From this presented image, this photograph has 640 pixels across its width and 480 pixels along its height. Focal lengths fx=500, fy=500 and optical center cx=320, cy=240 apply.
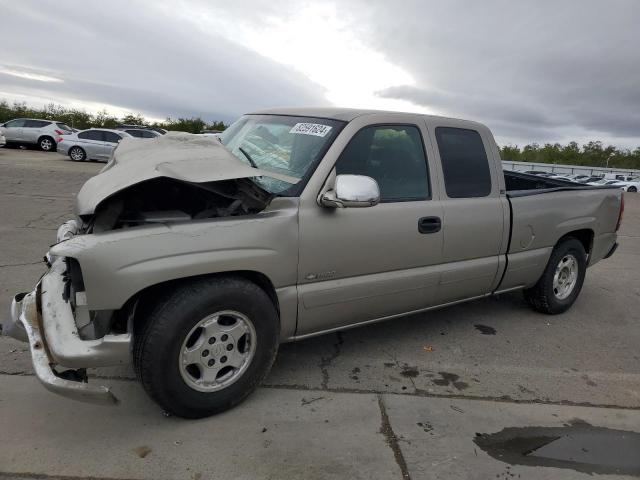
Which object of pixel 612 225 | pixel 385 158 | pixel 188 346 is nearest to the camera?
pixel 188 346

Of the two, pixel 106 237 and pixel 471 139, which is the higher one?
pixel 471 139

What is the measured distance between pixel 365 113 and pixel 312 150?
528mm

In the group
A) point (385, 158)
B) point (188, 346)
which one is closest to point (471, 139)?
point (385, 158)

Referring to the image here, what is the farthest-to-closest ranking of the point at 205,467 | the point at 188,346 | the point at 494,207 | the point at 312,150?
the point at 494,207 → the point at 312,150 → the point at 188,346 → the point at 205,467

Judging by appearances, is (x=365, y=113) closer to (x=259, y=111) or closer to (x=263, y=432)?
(x=259, y=111)

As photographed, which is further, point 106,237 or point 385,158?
point 385,158

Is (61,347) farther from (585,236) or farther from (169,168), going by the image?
(585,236)

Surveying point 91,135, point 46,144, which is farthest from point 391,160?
A: point 46,144

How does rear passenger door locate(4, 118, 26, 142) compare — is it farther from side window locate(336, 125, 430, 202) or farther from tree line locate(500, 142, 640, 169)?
tree line locate(500, 142, 640, 169)

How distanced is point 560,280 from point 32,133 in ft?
86.3

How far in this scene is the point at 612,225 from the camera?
17.7 ft

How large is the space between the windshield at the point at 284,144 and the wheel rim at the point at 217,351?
87 centimetres

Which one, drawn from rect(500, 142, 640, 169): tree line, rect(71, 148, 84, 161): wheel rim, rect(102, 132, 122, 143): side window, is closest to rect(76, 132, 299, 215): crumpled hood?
rect(102, 132, 122, 143): side window

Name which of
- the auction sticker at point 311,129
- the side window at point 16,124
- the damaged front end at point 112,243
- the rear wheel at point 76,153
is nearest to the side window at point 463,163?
the auction sticker at point 311,129
